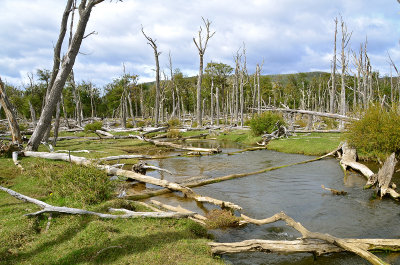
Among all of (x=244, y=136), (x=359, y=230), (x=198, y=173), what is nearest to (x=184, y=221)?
(x=359, y=230)

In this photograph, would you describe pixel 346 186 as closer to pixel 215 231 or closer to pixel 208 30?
pixel 215 231

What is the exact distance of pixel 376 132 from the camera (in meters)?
14.1

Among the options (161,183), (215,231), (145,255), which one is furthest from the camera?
(161,183)

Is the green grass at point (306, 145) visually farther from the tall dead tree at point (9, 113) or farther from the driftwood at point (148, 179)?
the tall dead tree at point (9, 113)

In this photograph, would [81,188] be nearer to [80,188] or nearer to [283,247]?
[80,188]

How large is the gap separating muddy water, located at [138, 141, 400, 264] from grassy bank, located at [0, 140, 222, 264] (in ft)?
3.51

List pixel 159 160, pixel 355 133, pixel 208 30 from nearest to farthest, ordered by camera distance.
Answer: pixel 355 133
pixel 159 160
pixel 208 30

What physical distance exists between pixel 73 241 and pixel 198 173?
Result: 876cm

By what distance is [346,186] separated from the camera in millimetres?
11602

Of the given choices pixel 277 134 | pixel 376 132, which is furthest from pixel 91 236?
pixel 277 134

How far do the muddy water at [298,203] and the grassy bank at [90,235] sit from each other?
107 centimetres

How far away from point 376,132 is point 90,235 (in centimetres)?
1410

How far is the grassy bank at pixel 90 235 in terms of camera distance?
205 inches

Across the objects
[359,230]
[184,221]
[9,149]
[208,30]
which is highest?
[208,30]
